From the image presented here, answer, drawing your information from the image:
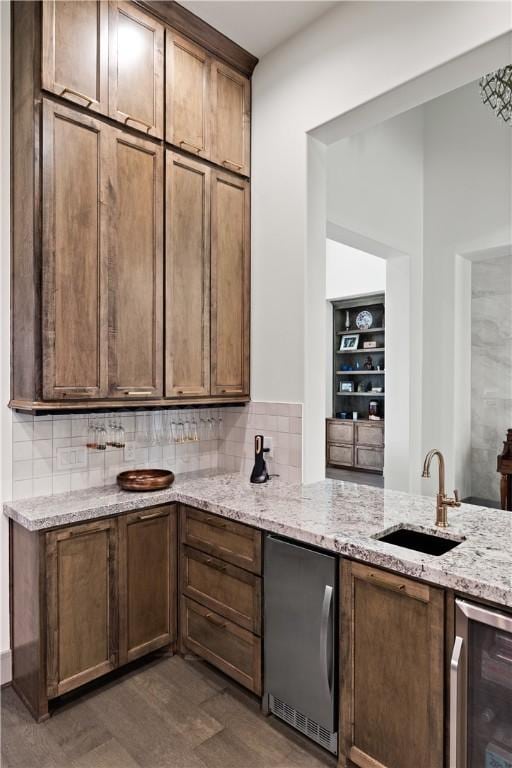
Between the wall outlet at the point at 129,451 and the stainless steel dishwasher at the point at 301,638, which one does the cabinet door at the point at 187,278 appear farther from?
the stainless steel dishwasher at the point at 301,638

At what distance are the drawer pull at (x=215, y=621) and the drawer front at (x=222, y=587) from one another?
4cm

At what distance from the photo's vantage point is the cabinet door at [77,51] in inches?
82.9

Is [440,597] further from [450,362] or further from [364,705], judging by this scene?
[450,362]

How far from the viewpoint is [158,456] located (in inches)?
115

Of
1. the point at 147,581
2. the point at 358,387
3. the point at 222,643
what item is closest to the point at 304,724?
the point at 222,643

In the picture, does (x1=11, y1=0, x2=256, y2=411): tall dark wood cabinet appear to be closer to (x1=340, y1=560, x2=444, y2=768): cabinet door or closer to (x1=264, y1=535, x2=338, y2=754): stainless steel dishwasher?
(x1=264, y1=535, x2=338, y2=754): stainless steel dishwasher

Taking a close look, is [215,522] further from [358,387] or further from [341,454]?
[358,387]

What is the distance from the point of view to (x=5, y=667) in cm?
226

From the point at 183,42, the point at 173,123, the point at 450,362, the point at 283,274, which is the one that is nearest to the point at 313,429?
the point at 283,274

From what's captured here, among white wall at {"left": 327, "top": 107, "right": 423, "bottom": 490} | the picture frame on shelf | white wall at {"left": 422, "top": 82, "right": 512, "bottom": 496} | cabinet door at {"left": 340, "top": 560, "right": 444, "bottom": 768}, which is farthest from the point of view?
the picture frame on shelf

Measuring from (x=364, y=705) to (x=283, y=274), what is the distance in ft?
6.91

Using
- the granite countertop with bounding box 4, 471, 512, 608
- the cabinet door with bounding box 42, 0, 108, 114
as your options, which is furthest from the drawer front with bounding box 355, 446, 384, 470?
the cabinet door with bounding box 42, 0, 108, 114

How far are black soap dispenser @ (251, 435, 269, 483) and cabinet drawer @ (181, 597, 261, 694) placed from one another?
719 millimetres

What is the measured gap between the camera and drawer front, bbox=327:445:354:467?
7.42 m
